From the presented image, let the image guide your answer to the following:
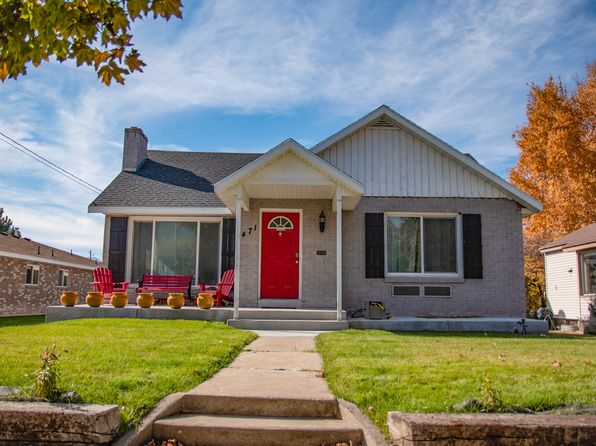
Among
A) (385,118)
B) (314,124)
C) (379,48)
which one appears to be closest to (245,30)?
(379,48)

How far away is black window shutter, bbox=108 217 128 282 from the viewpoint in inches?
554

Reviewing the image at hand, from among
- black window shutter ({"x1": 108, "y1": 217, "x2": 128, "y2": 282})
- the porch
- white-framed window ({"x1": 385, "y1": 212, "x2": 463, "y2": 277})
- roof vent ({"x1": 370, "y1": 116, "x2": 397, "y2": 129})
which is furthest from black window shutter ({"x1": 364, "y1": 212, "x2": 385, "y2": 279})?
black window shutter ({"x1": 108, "y1": 217, "x2": 128, "y2": 282})

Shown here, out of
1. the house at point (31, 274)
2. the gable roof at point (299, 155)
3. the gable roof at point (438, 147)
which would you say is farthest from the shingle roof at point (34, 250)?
the gable roof at point (438, 147)

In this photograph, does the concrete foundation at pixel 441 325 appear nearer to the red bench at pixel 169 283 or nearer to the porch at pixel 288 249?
the porch at pixel 288 249

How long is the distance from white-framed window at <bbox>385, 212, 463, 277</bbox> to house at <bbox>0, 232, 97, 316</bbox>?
15.7 metres

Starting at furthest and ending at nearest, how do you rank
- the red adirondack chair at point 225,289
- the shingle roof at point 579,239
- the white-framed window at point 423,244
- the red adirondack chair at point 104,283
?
the shingle roof at point 579,239 < the red adirondack chair at point 104,283 < the white-framed window at point 423,244 < the red adirondack chair at point 225,289

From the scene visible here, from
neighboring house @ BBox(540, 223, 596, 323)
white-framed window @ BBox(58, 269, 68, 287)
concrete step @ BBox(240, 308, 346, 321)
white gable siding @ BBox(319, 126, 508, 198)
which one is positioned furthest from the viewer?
white-framed window @ BBox(58, 269, 68, 287)

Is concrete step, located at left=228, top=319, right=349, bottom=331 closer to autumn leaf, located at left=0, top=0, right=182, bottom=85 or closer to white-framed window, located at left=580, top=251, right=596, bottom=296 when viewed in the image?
autumn leaf, located at left=0, top=0, right=182, bottom=85

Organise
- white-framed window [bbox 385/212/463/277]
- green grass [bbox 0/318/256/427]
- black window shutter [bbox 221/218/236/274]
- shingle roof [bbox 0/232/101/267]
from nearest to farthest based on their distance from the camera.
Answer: green grass [bbox 0/318/256/427], white-framed window [bbox 385/212/463/277], black window shutter [bbox 221/218/236/274], shingle roof [bbox 0/232/101/267]

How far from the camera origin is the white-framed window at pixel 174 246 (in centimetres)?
1423

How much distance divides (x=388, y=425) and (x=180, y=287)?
393 inches

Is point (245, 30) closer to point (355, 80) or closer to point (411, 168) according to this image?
point (355, 80)

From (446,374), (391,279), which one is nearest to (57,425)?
(446,374)

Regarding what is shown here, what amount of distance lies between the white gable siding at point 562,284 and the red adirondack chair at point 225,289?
44.2 ft
